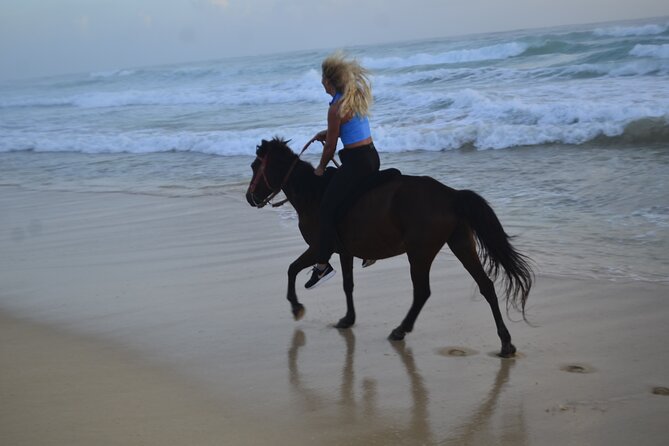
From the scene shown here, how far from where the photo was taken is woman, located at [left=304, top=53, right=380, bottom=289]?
538 centimetres

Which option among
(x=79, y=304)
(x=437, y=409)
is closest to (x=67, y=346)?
(x=79, y=304)

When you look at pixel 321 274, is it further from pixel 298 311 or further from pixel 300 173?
pixel 300 173

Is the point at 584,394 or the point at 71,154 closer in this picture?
the point at 584,394

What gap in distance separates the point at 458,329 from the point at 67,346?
282 centimetres

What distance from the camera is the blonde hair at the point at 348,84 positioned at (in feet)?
17.6

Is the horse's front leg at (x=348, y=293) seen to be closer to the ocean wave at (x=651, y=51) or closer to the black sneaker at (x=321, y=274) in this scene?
the black sneaker at (x=321, y=274)

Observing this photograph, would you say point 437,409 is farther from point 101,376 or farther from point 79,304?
point 79,304

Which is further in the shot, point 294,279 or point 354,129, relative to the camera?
point 294,279

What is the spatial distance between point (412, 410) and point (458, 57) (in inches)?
1401

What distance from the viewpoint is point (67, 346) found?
547 centimetres

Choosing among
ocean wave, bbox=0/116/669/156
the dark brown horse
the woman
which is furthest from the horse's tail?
ocean wave, bbox=0/116/669/156

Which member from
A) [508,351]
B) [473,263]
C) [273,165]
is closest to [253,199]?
[273,165]

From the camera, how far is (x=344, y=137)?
18.1 feet

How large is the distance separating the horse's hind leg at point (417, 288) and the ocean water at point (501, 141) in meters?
1.99
